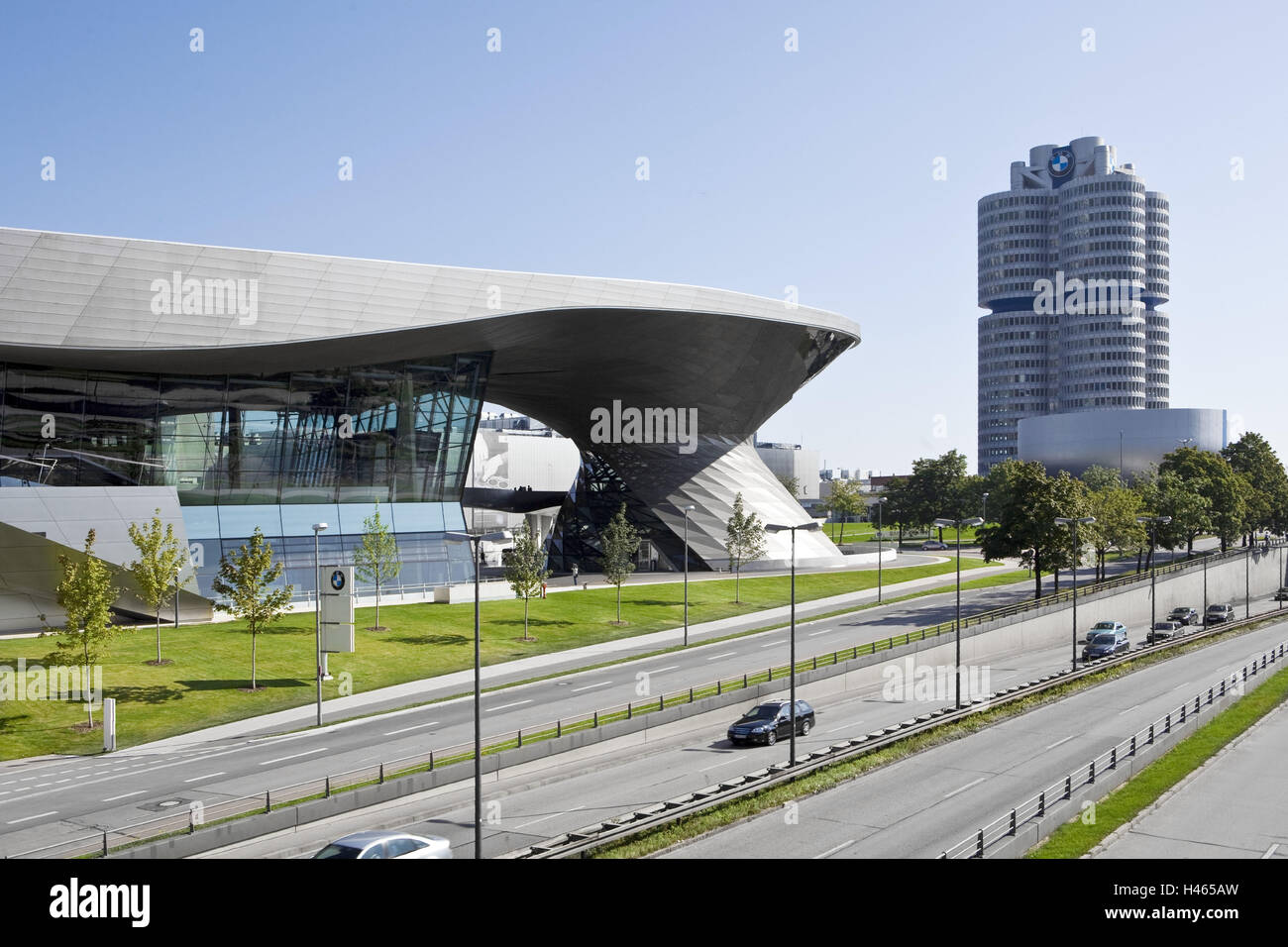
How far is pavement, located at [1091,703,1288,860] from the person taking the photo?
2069cm

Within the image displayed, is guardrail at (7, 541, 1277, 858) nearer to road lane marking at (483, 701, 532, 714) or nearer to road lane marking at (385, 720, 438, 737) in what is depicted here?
road lane marking at (483, 701, 532, 714)

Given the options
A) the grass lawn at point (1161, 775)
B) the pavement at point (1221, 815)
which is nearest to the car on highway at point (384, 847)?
the grass lawn at point (1161, 775)

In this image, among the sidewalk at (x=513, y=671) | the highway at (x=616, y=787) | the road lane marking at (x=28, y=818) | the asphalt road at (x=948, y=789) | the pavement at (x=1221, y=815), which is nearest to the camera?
the pavement at (x=1221, y=815)

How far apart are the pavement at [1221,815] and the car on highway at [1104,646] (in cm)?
2016

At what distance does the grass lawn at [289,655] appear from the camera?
113ft

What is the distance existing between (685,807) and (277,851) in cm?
865

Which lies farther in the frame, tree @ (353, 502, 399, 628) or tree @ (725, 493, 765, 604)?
tree @ (725, 493, 765, 604)

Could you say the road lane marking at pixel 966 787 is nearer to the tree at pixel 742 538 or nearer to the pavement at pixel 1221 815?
the pavement at pixel 1221 815

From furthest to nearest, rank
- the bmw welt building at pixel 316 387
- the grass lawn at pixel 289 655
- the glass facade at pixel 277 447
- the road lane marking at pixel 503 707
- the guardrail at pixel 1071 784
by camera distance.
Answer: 1. the glass facade at pixel 277 447
2. the bmw welt building at pixel 316 387
3. the road lane marking at pixel 503 707
4. the grass lawn at pixel 289 655
5. the guardrail at pixel 1071 784

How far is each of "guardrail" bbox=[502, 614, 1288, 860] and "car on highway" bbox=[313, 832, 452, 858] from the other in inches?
71.1

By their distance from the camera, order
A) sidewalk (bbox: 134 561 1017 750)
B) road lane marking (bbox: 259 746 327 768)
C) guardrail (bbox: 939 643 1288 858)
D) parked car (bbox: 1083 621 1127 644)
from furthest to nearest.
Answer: parked car (bbox: 1083 621 1127 644), sidewalk (bbox: 134 561 1017 750), road lane marking (bbox: 259 746 327 768), guardrail (bbox: 939 643 1288 858)

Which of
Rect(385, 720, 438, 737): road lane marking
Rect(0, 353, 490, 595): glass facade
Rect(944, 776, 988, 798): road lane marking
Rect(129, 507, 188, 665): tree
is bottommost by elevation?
Rect(385, 720, 438, 737): road lane marking

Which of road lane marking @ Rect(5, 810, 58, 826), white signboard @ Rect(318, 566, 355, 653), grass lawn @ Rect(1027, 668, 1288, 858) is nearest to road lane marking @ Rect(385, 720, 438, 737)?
white signboard @ Rect(318, 566, 355, 653)
